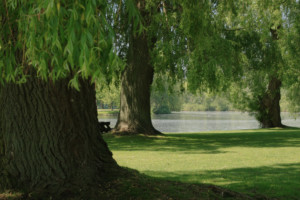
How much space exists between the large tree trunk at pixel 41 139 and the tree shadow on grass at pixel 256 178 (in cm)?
309

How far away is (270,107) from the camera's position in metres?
25.2

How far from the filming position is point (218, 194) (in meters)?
5.64

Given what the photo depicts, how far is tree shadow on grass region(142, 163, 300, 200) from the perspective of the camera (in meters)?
6.47

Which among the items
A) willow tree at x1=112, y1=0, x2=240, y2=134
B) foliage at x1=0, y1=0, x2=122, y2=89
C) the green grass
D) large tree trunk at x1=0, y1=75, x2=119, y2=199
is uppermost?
willow tree at x1=112, y1=0, x2=240, y2=134

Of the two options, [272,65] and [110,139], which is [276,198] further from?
[272,65]

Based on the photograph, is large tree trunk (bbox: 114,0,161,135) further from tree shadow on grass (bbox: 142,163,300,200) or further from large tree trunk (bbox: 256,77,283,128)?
large tree trunk (bbox: 256,77,283,128)

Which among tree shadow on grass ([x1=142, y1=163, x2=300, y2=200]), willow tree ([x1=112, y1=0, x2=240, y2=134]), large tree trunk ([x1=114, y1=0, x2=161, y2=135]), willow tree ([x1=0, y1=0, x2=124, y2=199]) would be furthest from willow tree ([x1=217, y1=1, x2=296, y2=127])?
willow tree ([x1=0, y1=0, x2=124, y2=199])

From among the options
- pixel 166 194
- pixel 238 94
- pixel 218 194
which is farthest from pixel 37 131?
pixel 238 94

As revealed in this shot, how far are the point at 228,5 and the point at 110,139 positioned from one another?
8096 mm

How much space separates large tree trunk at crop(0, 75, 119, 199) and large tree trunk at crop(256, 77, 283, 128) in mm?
21482

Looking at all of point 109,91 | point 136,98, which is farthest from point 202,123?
point 109,91

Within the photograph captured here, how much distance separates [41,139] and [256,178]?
4658 millimetres

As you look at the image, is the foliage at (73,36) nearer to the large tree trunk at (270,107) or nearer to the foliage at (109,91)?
the foliage at (109,91)

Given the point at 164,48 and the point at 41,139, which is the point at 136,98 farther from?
the point at 41,139
